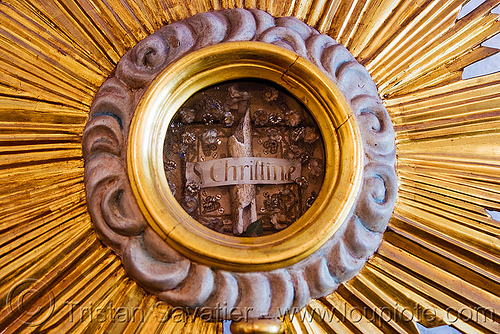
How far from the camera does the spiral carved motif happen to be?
1.05 meters

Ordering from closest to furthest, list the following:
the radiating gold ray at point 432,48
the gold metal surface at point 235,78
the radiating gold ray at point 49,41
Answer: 1. the gold metal surface at point 235,78
2. the radiating gold ray at point 49,41
3. the radiating gold ray at point 432,48

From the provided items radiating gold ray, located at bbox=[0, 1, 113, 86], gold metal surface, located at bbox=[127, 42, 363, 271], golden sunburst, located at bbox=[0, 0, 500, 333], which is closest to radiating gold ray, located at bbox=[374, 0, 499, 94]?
golden sunburst, located at bbox=[0, 0, 500, 333]

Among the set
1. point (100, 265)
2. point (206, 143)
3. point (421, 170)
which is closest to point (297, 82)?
point (206, 143)

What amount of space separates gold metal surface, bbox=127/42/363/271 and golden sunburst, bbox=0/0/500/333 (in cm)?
18

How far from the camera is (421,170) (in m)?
1.24

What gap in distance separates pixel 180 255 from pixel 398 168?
0.68 metres

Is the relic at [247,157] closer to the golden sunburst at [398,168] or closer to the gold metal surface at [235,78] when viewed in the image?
the gold metal surface at [235,78]

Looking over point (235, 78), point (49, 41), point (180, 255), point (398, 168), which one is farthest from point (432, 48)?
point (49, 41)

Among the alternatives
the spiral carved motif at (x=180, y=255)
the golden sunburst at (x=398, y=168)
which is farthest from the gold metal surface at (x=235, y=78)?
the golden sunburst at (x=398, y=168)

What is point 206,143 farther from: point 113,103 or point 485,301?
point 485,301

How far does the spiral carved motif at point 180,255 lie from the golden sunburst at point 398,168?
2.3 inches

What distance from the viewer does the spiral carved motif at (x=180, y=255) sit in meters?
1.05

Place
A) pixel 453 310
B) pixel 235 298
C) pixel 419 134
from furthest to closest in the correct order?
pixel 419 134 → pixel 453 310 → pixel 235 298

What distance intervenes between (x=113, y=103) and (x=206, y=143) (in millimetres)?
278
